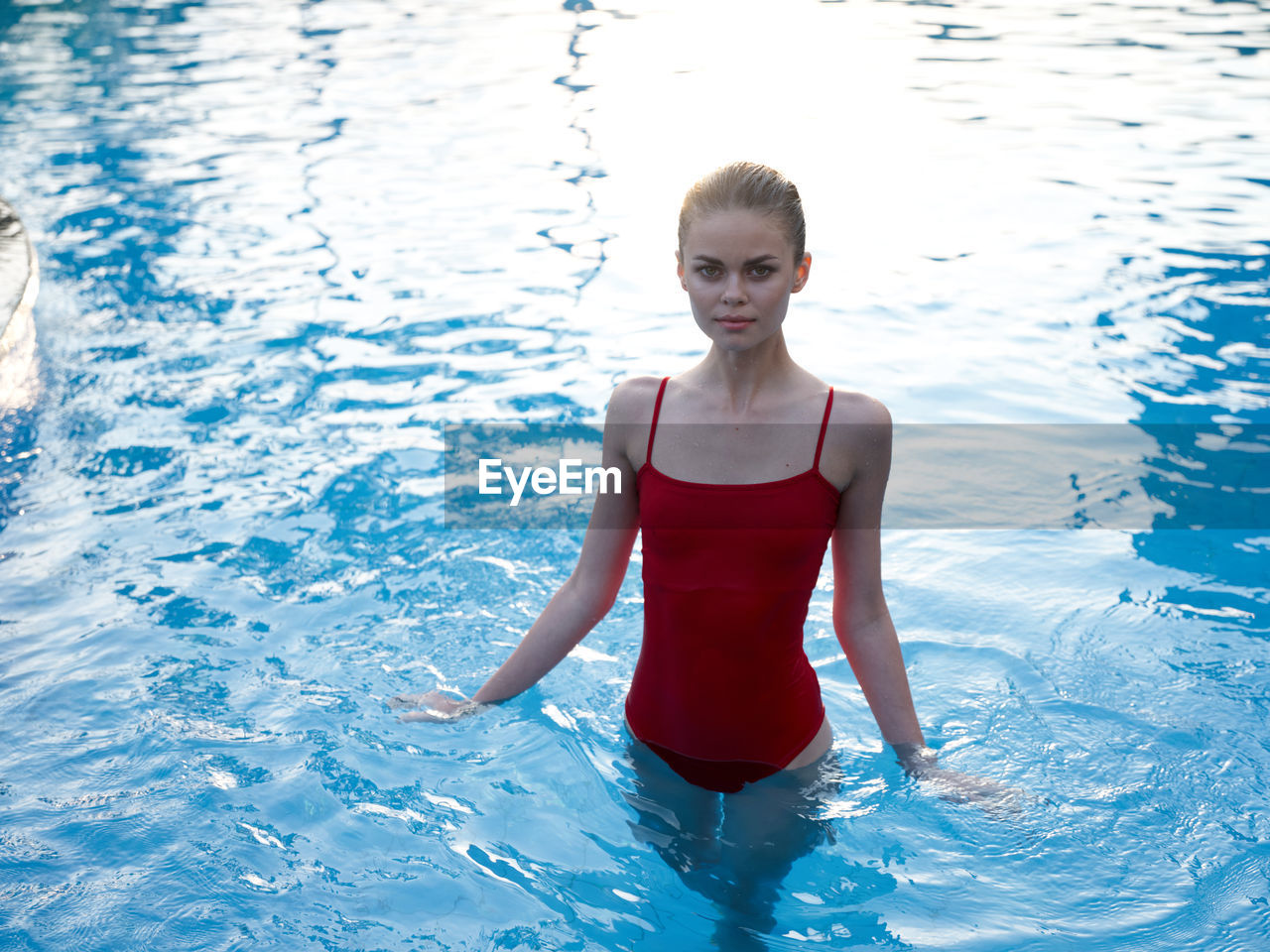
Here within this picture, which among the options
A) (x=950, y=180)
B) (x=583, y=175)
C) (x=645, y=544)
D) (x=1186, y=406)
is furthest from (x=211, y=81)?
(x=645, y=544)

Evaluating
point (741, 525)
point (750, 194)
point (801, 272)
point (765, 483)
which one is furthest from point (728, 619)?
point (750, 194)

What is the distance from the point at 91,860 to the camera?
342cm

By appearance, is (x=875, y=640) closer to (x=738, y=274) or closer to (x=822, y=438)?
(x=822, y=438)

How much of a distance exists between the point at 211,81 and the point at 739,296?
47.0 ft

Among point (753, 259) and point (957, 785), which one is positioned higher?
point (753, 259)

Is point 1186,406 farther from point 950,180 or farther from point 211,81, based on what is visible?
point 211,81

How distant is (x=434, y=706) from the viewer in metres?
2.92

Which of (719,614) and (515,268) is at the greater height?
(719,614)

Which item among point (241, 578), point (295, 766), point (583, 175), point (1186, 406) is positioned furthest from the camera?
point (583, 175)

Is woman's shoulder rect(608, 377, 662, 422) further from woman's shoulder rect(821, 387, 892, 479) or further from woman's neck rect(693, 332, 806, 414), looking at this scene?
woman's shoulder rect(821, 387, 892, 479)

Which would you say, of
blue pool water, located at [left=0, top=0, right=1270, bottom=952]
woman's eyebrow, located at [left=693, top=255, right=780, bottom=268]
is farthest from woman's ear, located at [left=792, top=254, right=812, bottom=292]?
blue pool water, located at [left=0, top=0, right=1270, bottom=952]

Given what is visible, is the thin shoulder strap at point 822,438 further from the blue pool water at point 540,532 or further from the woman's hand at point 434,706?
the woman's hand at point 434,706

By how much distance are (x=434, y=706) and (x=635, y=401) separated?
3.32 ft

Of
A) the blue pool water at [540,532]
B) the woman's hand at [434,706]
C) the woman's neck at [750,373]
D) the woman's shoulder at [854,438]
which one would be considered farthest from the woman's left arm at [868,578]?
the woman's hand at [434,706]
